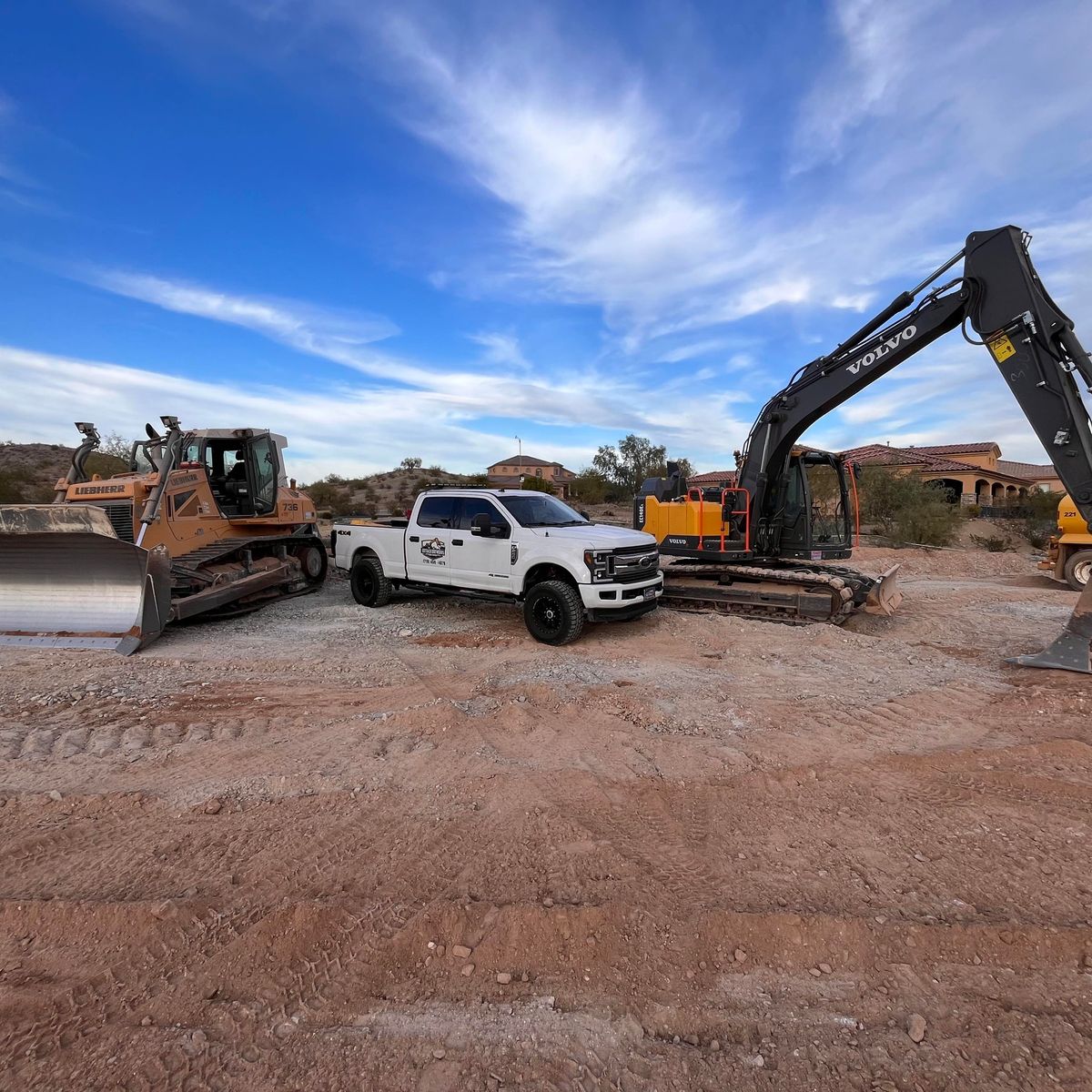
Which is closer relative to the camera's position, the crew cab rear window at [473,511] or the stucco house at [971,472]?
the crew cab rear window at [473,511]

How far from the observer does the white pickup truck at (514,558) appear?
27.3 feet

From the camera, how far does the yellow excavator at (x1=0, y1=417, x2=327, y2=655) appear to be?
8.07 metres

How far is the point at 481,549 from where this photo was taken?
9414 mm

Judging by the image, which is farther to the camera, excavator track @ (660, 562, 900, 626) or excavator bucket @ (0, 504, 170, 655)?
excavator track @ (660, 562, 900, 626)

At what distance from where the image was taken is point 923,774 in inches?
171

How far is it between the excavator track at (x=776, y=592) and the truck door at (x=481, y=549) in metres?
2.93

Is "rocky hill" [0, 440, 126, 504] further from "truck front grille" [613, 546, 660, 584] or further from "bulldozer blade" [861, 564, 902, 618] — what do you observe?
"bulldozer blade" [861, 564, 902, 618]

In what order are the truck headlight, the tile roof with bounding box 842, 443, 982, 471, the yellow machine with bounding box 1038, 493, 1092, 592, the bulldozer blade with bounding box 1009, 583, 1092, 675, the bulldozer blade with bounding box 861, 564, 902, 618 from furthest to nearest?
the tile roof with bounding box 842, 443, 982, 471 < the yellow machine with bounding box 1038, 493, 1092, 592 < the bulldozer blade with bounding box 861, 564, 902, 618 < the truck headlight < the bulldozer blade with bounding box 1009, 583, 1092, 675

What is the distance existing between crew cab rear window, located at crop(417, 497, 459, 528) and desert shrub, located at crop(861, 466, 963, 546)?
17.0 metres

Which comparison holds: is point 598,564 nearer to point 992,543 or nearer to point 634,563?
point 634,563

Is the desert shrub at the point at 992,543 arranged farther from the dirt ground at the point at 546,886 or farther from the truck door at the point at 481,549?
the truck door at the point at 481,549

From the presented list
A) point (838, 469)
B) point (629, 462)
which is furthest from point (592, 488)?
point (838, 469)

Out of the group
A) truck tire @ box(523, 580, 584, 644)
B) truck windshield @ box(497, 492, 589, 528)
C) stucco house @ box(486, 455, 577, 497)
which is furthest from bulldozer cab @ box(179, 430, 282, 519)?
stucco house @ box(486, 455, 577, 497)

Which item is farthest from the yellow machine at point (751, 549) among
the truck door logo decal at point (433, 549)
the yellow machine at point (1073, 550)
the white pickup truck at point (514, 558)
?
the yellow machine at point (1073, 550)
